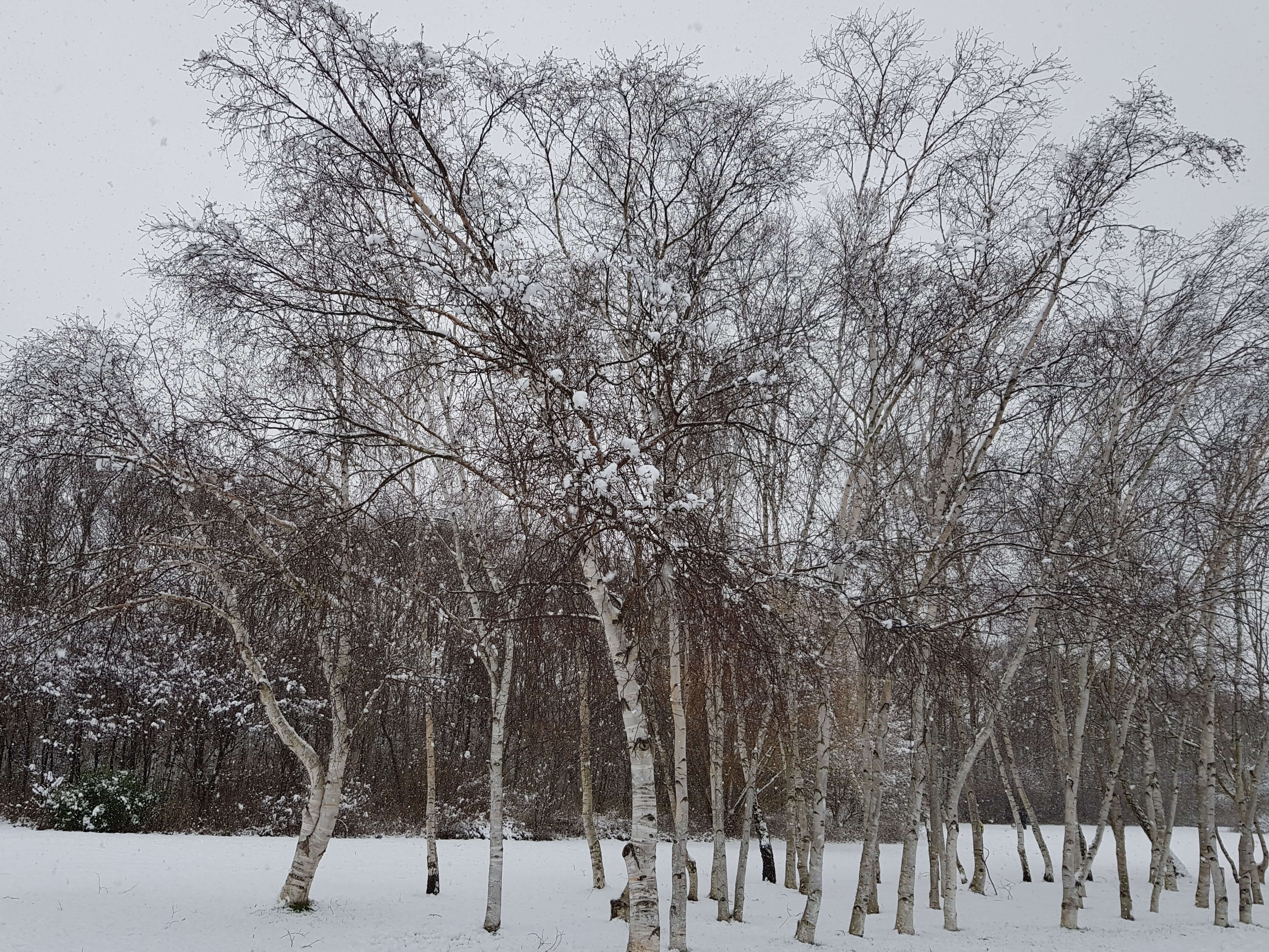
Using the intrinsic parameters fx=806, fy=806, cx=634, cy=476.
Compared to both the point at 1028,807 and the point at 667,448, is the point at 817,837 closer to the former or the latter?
the point at 667,448

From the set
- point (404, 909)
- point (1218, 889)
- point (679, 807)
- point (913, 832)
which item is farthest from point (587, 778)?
point (1218, 889)

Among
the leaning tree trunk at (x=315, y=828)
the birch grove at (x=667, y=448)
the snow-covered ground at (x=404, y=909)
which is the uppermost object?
the birch grove at (x=667, y=448)

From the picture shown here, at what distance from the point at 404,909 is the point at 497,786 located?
249cm

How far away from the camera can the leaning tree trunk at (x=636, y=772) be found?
20.5ft

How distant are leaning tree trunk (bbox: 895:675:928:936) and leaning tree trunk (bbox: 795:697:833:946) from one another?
202 centimetres

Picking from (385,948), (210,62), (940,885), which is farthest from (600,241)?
(940,885)

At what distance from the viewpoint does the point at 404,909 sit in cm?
1141

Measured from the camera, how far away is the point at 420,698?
22406mm

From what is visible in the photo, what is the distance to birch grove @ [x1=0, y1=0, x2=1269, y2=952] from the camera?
596 centimetres

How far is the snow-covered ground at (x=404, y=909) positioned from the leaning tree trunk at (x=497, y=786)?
295 mm

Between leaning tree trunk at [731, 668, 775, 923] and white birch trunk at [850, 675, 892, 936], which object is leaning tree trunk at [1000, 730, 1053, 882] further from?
white birch trunk at [850, 675, 892, 936]

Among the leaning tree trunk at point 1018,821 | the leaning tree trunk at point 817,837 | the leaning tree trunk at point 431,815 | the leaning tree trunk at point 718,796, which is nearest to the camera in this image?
the leaning tree trunk at point 817,837

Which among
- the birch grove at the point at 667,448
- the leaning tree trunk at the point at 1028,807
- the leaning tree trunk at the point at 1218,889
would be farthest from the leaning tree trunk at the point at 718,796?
the leaning tree trunk at the point at 1028,807

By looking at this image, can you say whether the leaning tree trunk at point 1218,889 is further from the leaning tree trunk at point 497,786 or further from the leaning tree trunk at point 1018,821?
the leaning tree trunk at point 497,786
